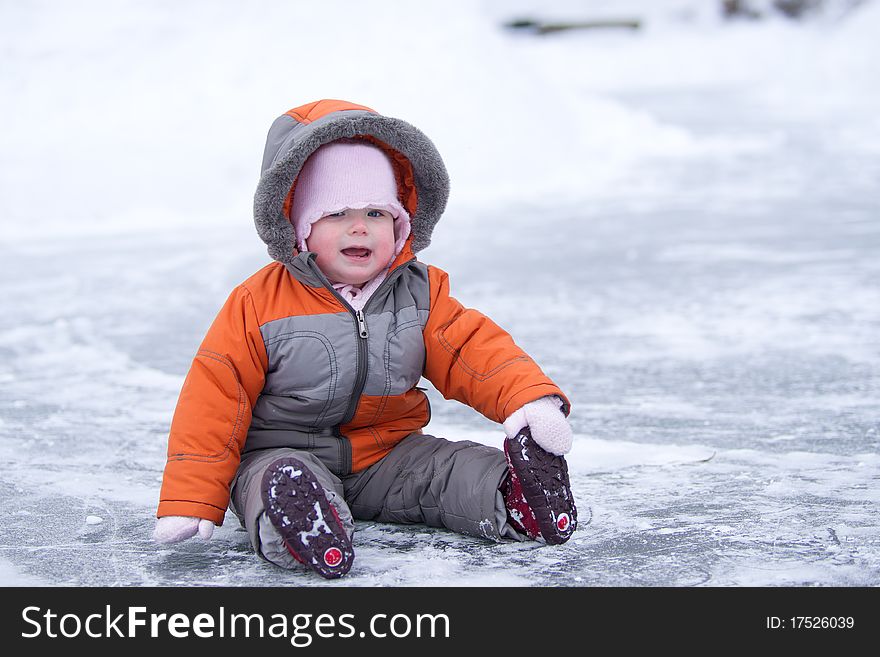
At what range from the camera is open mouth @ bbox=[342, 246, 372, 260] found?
2.52 m

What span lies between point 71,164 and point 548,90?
166 inches

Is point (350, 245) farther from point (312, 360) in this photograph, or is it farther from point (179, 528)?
point (179, 528)

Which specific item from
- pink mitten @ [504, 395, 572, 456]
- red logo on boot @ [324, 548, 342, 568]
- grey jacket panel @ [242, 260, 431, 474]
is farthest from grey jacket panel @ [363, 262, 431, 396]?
red logo on boot @ [324, 548, 342, 568]

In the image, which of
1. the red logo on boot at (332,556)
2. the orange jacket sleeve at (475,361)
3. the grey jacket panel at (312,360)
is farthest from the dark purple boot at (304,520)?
the orange jacket sleeve at (475,361)

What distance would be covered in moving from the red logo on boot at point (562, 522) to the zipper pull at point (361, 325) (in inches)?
20.8

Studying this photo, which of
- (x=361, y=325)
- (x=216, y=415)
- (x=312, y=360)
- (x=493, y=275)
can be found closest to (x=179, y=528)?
(x=216, y=415)

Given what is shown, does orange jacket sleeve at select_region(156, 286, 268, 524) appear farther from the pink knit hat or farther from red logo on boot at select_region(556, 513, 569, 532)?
red logo on boot at select_region(556, 513, 569, 532)

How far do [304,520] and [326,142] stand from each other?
798mm

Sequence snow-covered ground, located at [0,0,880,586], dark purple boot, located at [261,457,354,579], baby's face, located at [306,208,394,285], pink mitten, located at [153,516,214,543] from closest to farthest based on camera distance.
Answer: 1. dark purple boot, located at [261,457,354,579]
2. pink mitten, located at [153,516,214,543]
3. snow-covered ground, located at [0,0,880,586]
4. baby's face, located at [306,208,394,285]

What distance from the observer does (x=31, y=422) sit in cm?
346

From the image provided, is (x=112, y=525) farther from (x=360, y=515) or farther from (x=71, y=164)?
(x=71, y=164)

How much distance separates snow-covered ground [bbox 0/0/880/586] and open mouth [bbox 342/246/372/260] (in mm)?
559

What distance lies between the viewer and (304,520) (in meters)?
2.13

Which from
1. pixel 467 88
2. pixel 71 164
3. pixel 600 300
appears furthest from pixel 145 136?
pixel 600 300
